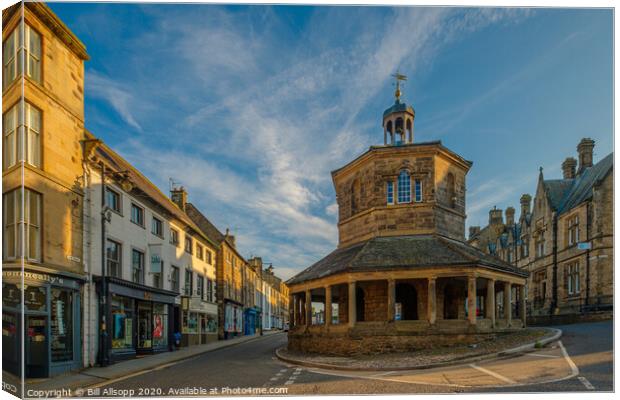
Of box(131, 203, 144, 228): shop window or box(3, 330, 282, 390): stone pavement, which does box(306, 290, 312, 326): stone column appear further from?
box(131, 203, 144, 228): shop window

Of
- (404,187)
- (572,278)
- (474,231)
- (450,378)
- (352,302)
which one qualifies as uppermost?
(404,187)

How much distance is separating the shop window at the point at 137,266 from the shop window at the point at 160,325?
2.42m

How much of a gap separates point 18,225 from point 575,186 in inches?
544

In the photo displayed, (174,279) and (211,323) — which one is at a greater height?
(174,279)

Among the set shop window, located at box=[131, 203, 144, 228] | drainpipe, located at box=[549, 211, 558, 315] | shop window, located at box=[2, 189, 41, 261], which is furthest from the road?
shop window, located at box=[131, 203, 144, 228]

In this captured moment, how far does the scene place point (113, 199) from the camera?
17.0 metres

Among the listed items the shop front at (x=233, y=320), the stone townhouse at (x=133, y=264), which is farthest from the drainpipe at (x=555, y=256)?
the shop front at (x=233, y=320)

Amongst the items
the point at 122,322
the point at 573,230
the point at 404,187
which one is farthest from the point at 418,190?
the point at 122,322

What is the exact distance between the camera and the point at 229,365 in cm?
1686

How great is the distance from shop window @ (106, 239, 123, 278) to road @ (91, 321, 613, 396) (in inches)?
178

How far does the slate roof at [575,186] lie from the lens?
38.4 ft

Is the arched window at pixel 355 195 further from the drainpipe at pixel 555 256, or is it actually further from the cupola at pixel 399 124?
the drainpipe at pixel 555 256

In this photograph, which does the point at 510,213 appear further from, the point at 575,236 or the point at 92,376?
the point at 92,376

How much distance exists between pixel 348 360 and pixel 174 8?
1181 cm
